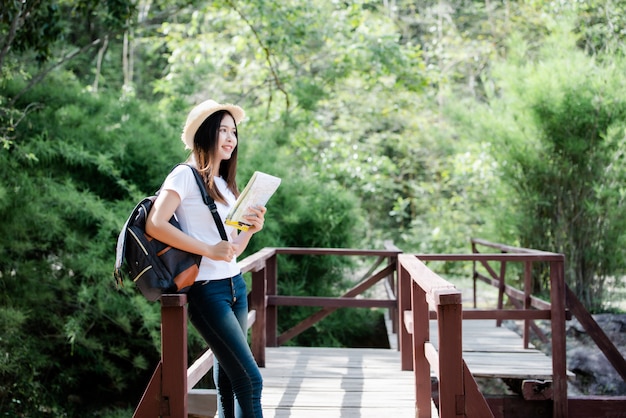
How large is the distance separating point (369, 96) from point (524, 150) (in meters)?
7.08

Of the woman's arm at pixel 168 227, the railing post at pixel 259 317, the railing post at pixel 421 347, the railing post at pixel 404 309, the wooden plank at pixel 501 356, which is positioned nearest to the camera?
the woman's arm at pixel 168 227

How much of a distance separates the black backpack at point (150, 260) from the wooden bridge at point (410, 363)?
12 centimetres

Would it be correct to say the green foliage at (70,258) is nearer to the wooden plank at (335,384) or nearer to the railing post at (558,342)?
the wooden plank at (335,384)

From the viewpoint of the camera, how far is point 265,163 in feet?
27.8

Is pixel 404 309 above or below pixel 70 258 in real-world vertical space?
below

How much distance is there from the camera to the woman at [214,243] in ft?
8.57

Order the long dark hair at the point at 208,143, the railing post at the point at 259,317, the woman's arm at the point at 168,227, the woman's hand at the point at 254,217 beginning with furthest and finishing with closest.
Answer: the railing post at the point at 259,317
the long dark hair at the point at 208,143
the woman's hand at the point at 254,217
the woman's arm at the point at 168,227

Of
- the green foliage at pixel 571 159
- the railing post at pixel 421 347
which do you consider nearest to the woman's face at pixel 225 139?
the railing post at pixel 421 347

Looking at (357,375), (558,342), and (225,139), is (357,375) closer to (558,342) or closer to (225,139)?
(558,342)

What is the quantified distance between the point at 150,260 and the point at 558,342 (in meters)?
3.77

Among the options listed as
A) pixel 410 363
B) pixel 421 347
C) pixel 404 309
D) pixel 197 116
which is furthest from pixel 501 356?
pixel 197 116

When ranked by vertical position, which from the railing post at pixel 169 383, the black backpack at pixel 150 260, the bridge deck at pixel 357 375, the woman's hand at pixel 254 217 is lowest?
the bridge deck at pixel 357 375

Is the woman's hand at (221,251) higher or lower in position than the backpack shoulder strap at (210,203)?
lower

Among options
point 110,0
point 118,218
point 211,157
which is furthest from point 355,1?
point 211,157
